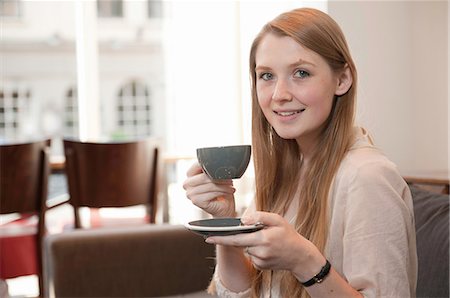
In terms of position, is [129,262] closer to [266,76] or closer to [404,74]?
[266,76]

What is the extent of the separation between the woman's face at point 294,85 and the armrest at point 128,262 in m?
1.02

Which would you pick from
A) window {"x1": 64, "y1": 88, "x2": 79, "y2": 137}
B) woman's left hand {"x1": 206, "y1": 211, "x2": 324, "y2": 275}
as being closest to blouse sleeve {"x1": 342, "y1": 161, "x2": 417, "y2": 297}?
woman's left hand {"x1": 206, "y1": 211, "x2": 324, "y2": 275}

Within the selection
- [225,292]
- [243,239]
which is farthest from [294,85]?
[225,292]

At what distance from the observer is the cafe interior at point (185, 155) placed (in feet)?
7.32

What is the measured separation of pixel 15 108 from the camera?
13055mm

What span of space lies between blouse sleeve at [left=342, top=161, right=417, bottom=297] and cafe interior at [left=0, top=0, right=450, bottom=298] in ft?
1.62

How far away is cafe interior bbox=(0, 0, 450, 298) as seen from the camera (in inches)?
87.9

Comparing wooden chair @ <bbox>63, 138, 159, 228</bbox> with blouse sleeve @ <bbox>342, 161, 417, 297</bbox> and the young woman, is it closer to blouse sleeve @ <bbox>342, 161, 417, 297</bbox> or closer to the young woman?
the young woman

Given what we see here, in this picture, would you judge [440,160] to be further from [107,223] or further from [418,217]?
[107,223]

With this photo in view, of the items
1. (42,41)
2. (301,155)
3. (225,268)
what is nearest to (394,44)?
(301,155)

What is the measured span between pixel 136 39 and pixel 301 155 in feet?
38.8

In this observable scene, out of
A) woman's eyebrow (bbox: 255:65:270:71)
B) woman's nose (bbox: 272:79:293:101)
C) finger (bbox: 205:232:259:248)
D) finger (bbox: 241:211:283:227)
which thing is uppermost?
woman's eyebrow (bbox: 255:65:270:71)

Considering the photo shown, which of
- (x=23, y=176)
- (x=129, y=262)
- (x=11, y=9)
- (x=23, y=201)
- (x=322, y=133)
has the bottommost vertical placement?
(x=129, y=262)

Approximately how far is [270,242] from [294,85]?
350mm
